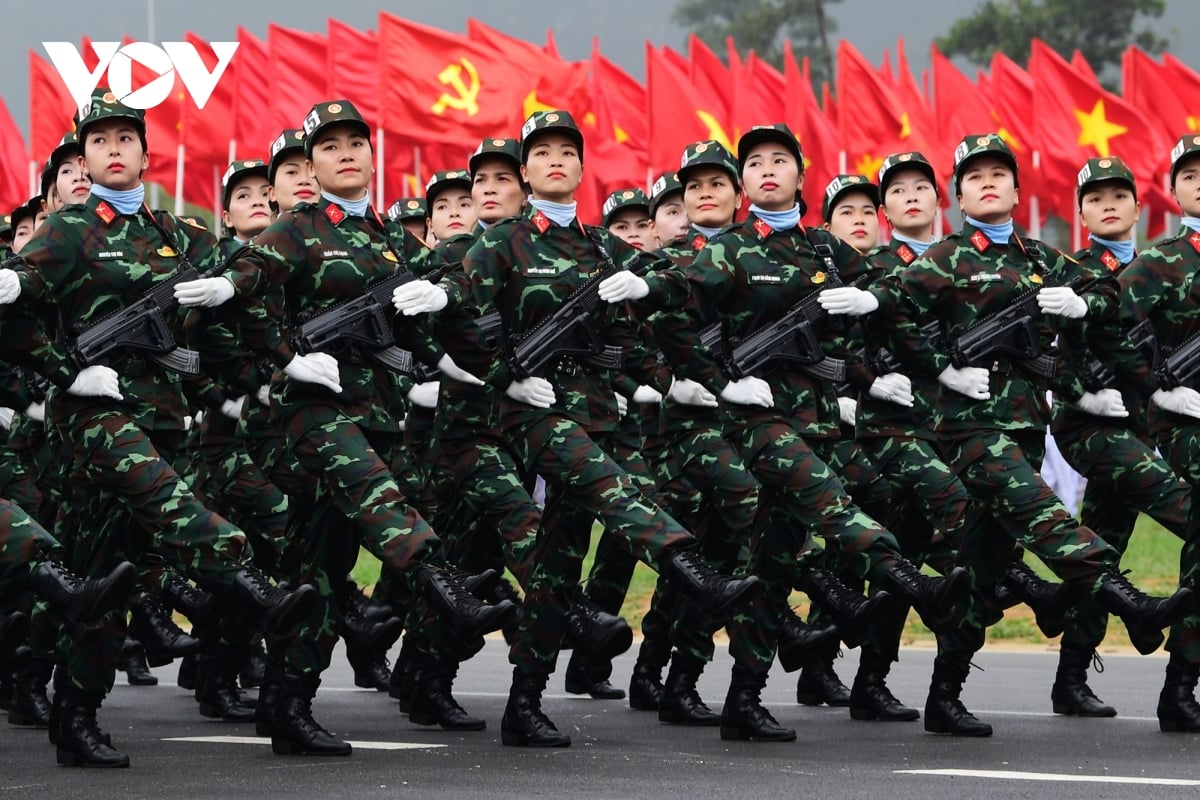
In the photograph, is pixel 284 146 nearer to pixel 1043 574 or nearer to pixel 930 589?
pixel 930 589

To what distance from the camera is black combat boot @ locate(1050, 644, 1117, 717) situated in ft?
32.2

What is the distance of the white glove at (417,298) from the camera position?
330 inches

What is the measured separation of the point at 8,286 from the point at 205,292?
68cm

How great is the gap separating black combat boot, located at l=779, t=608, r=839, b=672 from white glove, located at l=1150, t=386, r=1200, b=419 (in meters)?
1.67

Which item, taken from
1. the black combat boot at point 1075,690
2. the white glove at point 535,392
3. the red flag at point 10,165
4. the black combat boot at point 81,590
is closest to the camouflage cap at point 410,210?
the white glove at point 535,392

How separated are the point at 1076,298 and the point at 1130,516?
119 cm

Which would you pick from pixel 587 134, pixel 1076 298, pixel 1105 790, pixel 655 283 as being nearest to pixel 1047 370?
pixel 1076 298

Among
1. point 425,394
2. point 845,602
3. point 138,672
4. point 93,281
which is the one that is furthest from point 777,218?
point 138,672

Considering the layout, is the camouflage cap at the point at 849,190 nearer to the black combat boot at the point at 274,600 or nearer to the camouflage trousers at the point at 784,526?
the camouflage trousers at the point at 784,526

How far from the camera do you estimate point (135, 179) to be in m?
8.53

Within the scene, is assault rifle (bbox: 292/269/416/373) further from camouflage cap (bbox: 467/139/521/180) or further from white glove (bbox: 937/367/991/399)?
white glove (bbox: 937/367/991/399)

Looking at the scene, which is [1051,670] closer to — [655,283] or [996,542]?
[996,542]

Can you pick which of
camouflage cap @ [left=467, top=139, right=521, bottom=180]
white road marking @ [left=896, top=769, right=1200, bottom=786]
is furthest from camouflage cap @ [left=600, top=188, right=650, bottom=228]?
white road marking @ [left=896, top=769, right=1200, bottom=786]

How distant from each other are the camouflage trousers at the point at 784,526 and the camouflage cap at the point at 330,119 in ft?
6.21
